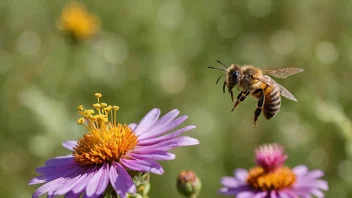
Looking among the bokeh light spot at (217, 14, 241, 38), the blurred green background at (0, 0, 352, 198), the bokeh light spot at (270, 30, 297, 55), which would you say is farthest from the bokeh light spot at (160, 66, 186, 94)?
the bokeh light spot at (270, 30, 297, 55)

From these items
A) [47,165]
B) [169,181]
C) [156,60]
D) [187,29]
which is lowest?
[47,165]

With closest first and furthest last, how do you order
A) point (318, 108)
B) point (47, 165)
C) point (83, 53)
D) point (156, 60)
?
point (47, 165), point (318, 108), point (156, 60), point (83, 53)

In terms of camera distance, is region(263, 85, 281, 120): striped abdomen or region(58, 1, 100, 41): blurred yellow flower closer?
region(263, 85, 281, 120): striped abdomen

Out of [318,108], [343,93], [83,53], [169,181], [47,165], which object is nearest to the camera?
[47,165]

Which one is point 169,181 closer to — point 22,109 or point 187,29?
point 22,109

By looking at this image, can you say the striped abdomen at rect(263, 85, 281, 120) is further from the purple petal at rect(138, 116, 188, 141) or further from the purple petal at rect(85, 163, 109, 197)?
the purple petal at rect(85, 163, 109, 197)

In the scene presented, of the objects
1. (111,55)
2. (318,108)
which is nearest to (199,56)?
(111,55)

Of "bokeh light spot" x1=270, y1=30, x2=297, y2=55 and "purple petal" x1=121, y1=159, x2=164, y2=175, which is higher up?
"bokeh light spot" x1=270, y1=30, x2=297, y2=55
